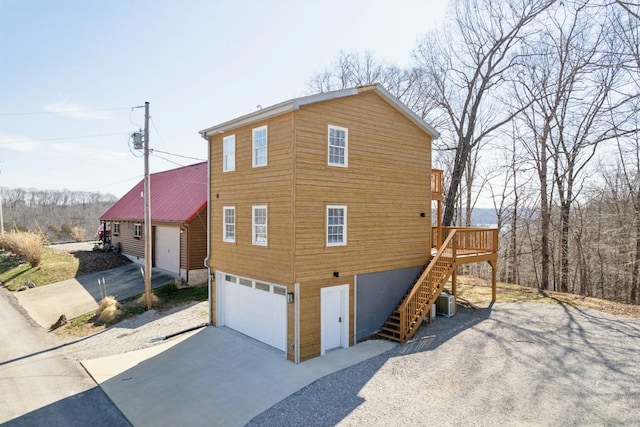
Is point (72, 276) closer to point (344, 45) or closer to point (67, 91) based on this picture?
point (67, 91)

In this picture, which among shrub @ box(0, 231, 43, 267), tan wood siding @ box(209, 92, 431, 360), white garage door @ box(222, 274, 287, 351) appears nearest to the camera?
tan wood siding @ box(209, 92, 431, 360)

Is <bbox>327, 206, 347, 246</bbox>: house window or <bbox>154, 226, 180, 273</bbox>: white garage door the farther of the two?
<bbox>154, 226, 180, 273</bbox>: white garage door

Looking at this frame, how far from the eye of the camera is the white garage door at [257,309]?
34.3ft

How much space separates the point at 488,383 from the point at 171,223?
16.2 metres

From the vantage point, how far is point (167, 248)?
1961cm

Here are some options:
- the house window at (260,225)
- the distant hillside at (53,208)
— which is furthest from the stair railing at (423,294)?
the distant hillside at (53,208)

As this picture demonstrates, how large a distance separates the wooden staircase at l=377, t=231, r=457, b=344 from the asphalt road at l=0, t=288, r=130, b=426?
24.1 feet

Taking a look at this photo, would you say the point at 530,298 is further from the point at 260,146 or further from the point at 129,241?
the point at 129,241

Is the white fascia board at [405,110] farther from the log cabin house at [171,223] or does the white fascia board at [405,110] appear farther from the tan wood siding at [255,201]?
the log cabin house at [171,223]

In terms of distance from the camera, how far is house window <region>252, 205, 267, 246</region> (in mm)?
10633

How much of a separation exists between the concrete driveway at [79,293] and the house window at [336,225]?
10975 millimetres

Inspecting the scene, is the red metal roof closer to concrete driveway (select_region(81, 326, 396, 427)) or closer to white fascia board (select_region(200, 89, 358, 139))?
white fascia board (select_region(200, 89, 358, 139))

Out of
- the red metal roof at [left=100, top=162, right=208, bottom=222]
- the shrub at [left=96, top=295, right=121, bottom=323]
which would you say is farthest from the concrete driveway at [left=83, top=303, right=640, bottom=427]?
the red metal roof at [left=100, top=162, right=208, bottom=222]

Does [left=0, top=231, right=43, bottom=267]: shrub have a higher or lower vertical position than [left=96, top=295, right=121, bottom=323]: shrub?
higher
